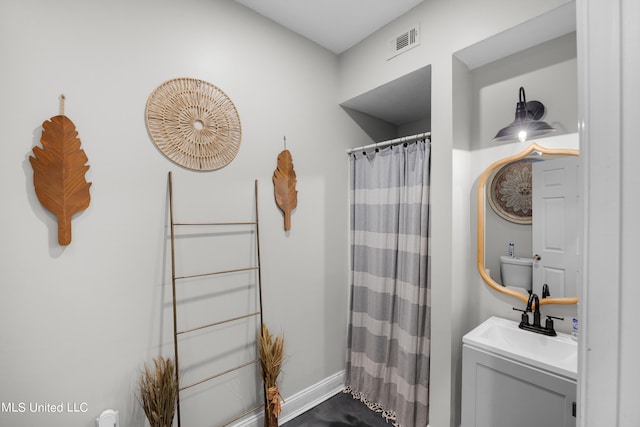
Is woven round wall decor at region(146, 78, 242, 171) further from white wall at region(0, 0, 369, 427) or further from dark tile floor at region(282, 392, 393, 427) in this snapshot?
dark tile floor at region(282, 392, 393, 427)

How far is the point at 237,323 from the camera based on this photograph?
182cm

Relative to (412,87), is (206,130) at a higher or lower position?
lower

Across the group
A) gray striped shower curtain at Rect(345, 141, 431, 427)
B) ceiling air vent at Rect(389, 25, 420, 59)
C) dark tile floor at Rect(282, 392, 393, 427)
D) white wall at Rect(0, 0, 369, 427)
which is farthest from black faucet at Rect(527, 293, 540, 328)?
ceiling air vent at Rect(389, 25, 420, 59)

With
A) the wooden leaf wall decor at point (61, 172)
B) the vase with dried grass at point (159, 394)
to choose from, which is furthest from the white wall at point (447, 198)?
the wooden leaf wall decor at point (61, 172)

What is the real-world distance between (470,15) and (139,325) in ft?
8.27

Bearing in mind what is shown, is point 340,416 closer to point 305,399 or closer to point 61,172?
point 305,399

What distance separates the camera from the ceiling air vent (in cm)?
187

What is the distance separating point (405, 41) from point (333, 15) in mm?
526

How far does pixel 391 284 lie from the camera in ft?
7.06

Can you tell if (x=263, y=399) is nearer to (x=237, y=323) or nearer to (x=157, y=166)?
(x=237, y=323)

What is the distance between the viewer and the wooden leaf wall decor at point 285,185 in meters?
2.00

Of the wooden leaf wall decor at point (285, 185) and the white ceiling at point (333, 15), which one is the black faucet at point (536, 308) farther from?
the white ceiling at point (333, 15)

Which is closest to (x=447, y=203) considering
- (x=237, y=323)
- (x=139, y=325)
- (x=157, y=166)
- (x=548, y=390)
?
(x=548, y=390)

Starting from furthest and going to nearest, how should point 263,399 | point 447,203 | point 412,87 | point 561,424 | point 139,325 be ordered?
1. point 412,87
2. point 263,399
3. point 447,203
4. point 139,325
5. point 561,424
